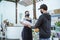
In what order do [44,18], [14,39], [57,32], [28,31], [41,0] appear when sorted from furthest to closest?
[14,39] → [41,0] → [57,32] → [28,31] → [44,18]

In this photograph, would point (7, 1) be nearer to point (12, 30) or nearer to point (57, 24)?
point (12, 30)

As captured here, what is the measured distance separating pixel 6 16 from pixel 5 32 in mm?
2608

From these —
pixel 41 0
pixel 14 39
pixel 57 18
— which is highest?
pixel 41 0

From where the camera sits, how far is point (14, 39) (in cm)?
805

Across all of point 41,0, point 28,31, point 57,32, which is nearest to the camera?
point 28,31

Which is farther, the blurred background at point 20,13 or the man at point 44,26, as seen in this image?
the blurred background at point 20,13

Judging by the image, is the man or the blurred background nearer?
the man

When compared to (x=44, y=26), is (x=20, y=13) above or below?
above

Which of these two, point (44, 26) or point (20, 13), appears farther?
point (20, 13)

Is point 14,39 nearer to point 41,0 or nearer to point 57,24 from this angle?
point 41,0

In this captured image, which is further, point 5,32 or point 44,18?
point 5,32

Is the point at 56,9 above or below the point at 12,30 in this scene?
above

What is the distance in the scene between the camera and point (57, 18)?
5.28 meters

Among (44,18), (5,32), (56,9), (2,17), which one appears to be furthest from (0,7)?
(44,18)
